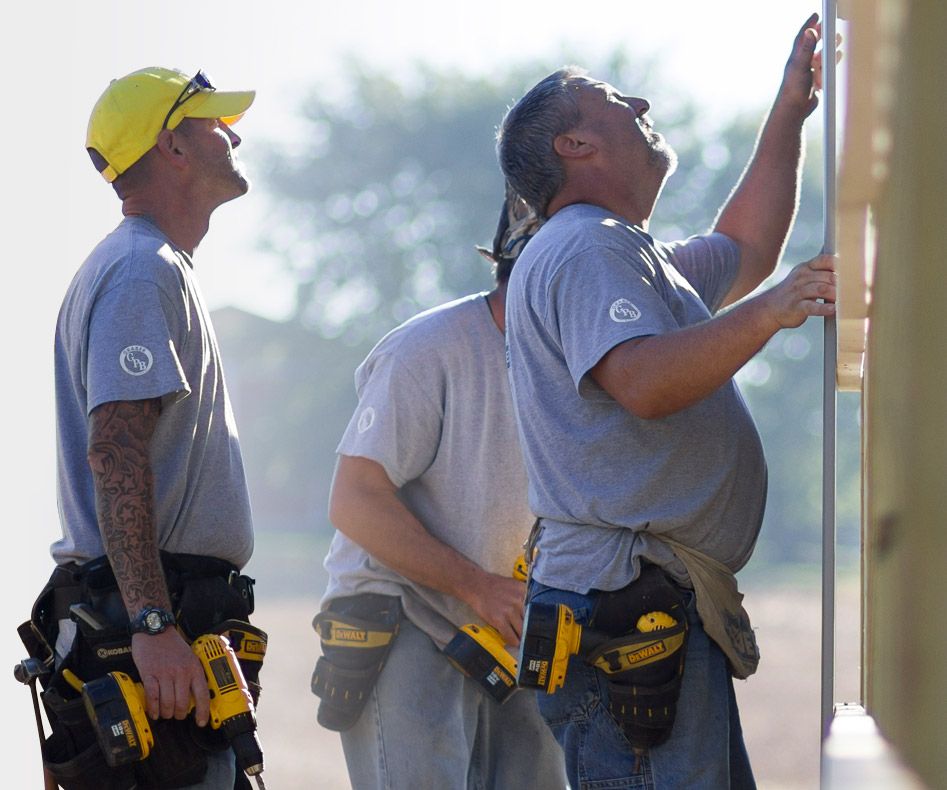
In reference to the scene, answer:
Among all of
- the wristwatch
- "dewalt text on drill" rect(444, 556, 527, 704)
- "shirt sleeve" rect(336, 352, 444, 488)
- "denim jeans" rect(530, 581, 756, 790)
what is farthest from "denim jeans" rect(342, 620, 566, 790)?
the wristwatch

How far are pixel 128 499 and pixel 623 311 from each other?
3.27 ft

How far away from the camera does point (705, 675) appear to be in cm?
233

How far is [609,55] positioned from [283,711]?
75.2 feet

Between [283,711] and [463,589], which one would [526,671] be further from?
[283,711]

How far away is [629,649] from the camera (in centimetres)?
226

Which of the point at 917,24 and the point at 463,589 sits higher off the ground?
the point at 917,24

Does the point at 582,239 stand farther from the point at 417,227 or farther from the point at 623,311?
the point at 417,227

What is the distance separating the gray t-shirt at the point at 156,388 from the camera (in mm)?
2518

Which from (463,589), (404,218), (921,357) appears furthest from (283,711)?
(921,357)

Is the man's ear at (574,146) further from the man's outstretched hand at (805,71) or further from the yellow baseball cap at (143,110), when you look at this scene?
the yellow baseball cap at (143,110)

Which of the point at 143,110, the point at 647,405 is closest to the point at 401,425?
the point at 143,110

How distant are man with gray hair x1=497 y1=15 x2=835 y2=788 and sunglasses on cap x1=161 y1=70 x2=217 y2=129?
0.96 meters

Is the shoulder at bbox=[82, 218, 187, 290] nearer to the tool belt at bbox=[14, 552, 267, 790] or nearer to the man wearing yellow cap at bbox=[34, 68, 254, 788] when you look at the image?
the man wearing yellow cap at bbox=[34, 68, 254, 788]

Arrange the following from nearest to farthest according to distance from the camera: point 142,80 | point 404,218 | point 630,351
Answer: point 630,351 < point 142,80 < point 404,218
